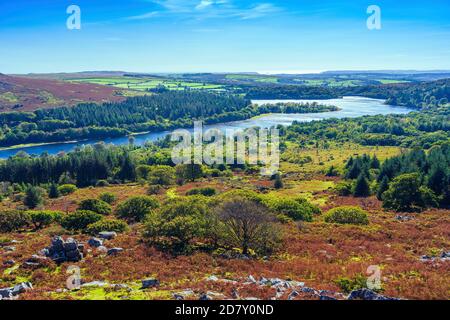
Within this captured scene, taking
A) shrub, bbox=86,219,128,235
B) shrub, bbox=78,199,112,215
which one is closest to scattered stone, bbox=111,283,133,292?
shrub, bbox=86,219,128,235

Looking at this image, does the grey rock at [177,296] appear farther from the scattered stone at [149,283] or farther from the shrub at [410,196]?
the shrub at [410,196]

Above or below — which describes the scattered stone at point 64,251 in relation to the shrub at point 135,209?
above

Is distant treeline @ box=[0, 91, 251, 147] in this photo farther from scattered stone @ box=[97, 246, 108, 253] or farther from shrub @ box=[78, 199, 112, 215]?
scattered stone @ box=[97, 246, 108, 253]

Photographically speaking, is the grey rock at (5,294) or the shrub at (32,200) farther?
the shrub at (32,200)

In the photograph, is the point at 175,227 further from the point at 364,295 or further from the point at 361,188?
the point at 361,188

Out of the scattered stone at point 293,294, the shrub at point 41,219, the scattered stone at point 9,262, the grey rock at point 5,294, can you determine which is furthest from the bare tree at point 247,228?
the shrub at point 41,219
